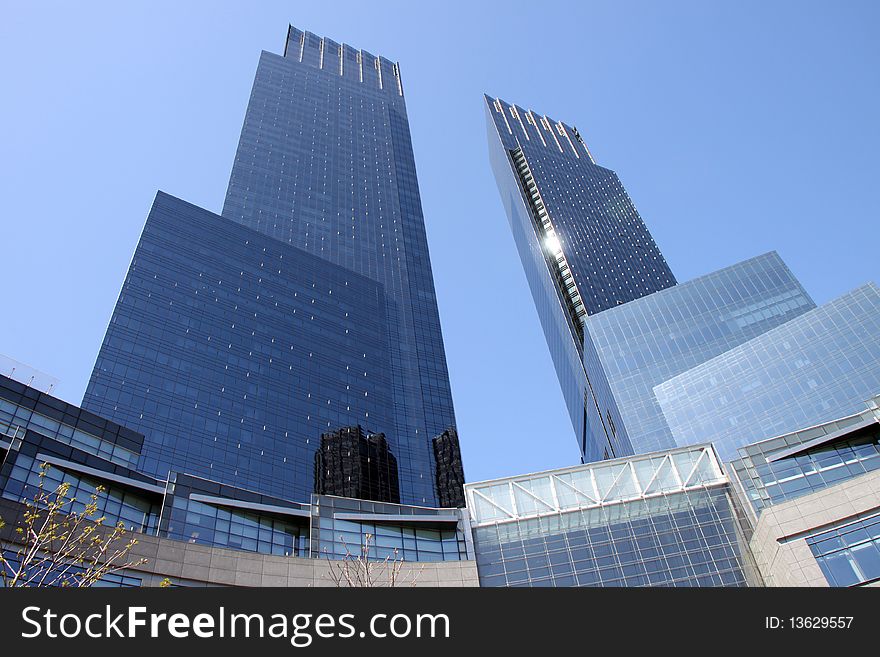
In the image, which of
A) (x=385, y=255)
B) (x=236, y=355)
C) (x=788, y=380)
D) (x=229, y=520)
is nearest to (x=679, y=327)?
(x=788, y=380)

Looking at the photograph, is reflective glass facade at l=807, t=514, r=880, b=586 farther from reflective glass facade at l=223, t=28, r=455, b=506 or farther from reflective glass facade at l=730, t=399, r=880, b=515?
reflective glass facade at l=223, t=28, r=455, b=506

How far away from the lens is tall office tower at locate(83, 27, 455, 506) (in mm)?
107188

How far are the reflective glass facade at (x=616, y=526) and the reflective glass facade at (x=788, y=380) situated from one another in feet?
204

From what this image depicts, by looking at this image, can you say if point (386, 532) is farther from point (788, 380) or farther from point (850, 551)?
point (788, 380)

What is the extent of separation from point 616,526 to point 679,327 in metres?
108

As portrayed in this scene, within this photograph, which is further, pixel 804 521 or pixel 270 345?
pixel 270 345

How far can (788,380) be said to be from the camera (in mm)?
117125

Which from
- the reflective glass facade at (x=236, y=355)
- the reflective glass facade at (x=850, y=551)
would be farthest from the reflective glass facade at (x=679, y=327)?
the reflective glass facade at (x=850, y=551)

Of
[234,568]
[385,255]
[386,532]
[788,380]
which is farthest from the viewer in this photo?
[385,255]

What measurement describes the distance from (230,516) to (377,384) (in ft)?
286

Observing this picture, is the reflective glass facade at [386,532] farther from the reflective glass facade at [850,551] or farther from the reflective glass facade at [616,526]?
the reflective glass facade at [850,551]

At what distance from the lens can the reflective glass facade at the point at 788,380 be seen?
110 m

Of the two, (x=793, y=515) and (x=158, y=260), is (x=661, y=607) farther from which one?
(x=158, y=260)

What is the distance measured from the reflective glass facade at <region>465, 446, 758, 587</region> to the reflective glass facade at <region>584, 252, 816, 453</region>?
8082 cm
